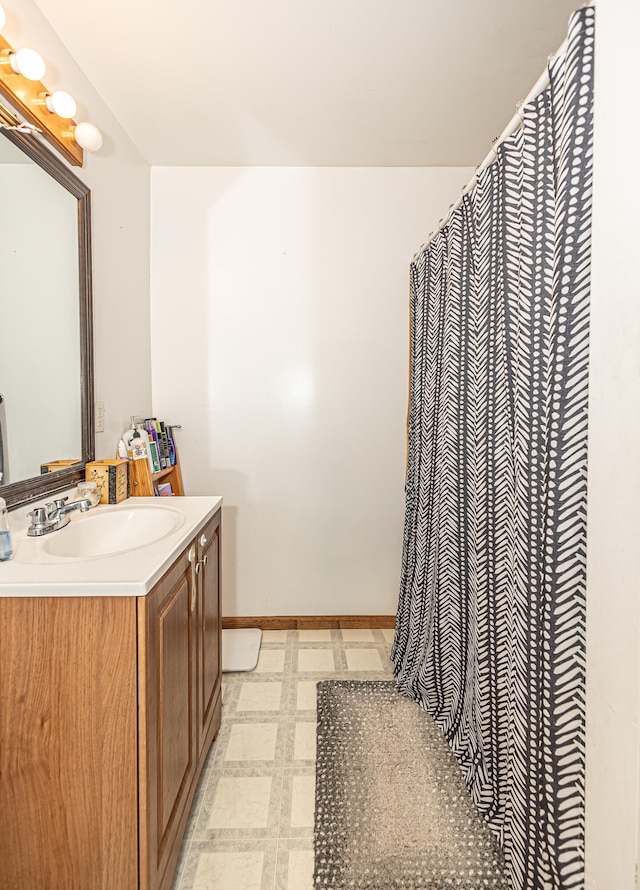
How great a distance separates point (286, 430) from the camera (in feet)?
8.66

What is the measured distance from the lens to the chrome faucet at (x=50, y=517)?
4.36 feet

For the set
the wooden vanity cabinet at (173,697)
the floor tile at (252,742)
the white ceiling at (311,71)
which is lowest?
the floor tile at (252,742)

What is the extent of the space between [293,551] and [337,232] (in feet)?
5.64

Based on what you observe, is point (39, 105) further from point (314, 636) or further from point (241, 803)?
point (314, 636)

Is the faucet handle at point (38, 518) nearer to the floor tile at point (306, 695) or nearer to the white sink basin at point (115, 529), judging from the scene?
the white sink basin at point (115, 529)

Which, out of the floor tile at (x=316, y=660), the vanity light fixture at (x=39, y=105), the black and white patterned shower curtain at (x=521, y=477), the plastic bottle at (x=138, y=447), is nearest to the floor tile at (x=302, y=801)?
the black and white patterned shower curtain at (x=521, y=477)

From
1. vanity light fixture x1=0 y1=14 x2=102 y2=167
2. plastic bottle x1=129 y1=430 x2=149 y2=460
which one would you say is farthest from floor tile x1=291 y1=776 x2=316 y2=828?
vanity light fixture x1=0 y1=14 x2=102 y2=167

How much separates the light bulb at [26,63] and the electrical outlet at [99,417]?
1.03 metres

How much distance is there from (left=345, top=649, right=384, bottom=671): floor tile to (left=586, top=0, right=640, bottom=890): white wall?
4.88 feet

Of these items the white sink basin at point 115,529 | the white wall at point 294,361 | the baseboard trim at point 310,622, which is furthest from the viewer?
the baseboard trim at point 310,622

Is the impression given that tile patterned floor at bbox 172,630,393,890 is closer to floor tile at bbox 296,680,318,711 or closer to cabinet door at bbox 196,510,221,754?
floor tile at bbox 296,680,318,711

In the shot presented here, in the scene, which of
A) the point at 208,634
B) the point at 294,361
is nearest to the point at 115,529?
the point at 208,634

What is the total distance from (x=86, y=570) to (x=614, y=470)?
102cm

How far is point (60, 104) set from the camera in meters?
1.46
